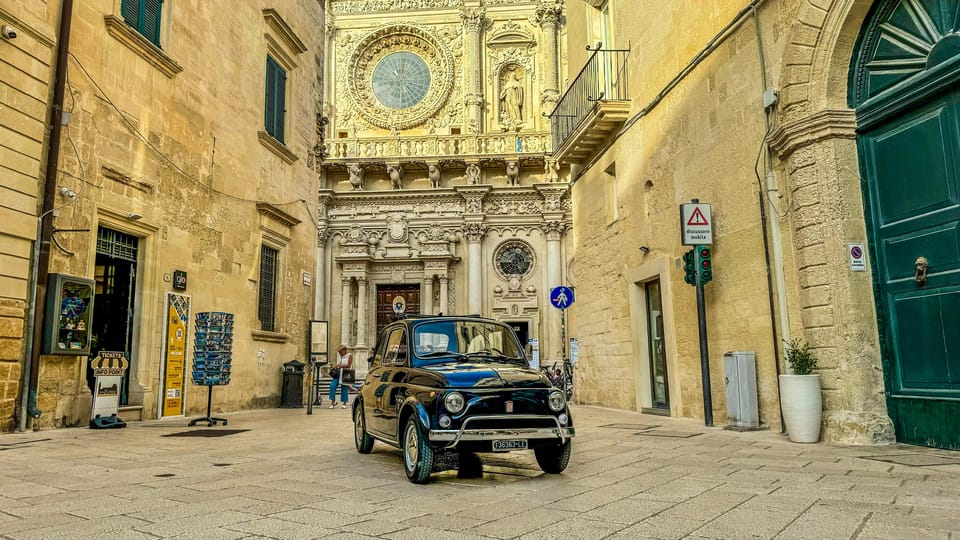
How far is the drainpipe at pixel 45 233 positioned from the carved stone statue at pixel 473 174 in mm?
20510

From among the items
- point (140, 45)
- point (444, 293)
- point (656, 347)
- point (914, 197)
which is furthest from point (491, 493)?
point (444, 293)

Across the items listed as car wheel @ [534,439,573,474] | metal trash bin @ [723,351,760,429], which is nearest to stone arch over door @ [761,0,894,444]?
metal trash bin @ [723,351,760,429]

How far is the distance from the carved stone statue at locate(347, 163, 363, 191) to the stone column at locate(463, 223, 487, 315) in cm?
514

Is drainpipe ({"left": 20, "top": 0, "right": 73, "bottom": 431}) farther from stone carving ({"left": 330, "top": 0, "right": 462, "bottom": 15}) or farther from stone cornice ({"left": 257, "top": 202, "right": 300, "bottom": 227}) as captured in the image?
stone carving ({"left": 330, "top": 0, "right": 462, "bottom": 15})

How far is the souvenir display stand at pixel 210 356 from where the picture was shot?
10961 mm

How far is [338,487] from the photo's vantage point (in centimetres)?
525

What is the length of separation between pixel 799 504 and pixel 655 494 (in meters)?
0.94

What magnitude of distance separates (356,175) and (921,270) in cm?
2520

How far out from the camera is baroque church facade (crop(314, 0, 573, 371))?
28.3 m

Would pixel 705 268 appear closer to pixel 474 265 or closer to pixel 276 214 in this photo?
pixel 276 214

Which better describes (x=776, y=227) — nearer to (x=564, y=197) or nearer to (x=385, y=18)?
(x=564, y=197)

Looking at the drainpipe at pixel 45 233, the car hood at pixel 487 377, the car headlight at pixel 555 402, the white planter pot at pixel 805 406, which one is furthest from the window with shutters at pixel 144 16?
the white planter pot at pixel 805 406

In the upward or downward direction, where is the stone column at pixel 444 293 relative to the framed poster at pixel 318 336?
upward

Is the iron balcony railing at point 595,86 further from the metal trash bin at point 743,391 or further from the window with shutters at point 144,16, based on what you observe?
the window with shutters at point 144,16
